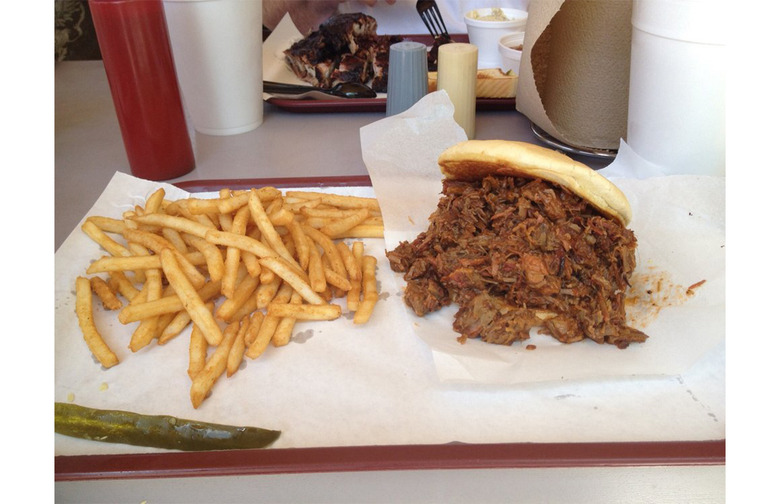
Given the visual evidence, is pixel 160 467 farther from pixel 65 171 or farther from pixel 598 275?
pixel 65 171

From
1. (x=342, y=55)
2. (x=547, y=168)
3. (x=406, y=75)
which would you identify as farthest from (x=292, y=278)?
(x=342, y=55)

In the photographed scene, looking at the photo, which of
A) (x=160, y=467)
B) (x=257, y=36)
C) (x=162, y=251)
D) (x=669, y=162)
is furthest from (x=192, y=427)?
(x=257, y=36)

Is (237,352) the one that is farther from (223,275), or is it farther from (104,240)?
(104,240)

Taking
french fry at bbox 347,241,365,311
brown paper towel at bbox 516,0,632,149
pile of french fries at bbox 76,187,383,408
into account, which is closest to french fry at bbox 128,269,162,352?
pile of french fries at bbox 76,187,383,408

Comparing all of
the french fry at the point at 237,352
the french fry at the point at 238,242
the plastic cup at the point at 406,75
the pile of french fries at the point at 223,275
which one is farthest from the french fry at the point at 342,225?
the plastic cup at the point at 406,75

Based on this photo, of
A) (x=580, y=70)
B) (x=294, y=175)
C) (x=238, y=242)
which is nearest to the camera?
(x=238, y=242)

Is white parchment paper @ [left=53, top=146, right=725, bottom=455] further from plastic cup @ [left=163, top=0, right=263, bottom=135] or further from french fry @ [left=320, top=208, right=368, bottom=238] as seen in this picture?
plastic cup @ [left=163, top=0, right=263, bottom=135]
